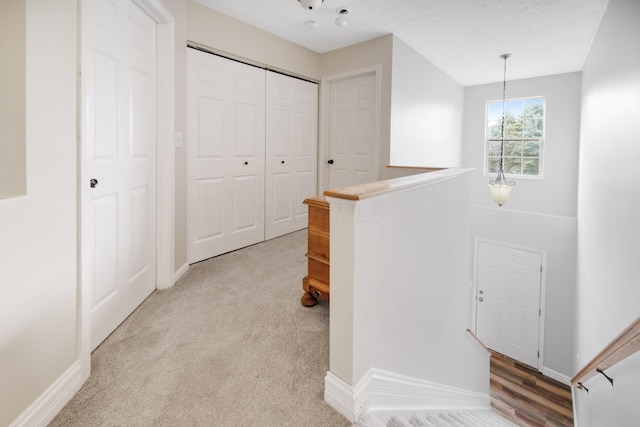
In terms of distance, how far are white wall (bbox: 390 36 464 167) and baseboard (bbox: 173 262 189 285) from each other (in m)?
2.40

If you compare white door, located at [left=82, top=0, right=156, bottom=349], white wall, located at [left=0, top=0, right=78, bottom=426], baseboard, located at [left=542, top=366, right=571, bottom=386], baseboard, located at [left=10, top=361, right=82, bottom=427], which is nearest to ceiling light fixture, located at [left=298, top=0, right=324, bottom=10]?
white door, located at [left=82, top=0, right=156, bottom=349]

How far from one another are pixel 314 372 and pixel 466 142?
5.82 meters

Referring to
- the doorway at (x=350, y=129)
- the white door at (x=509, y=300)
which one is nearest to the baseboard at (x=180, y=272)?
the doorway at (x=350, y=129)

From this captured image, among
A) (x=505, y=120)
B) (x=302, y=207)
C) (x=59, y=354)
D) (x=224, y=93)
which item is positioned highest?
(x=505, y=120)

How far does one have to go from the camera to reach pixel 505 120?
5.88 metres

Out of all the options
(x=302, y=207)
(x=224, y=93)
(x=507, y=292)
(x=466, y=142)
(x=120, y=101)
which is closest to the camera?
(x=120, y=101)

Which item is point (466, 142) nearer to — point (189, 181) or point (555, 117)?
point (555, 117)

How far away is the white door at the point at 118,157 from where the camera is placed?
1.67 meters

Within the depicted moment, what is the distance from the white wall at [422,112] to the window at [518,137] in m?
0.63

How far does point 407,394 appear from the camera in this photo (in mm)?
1769

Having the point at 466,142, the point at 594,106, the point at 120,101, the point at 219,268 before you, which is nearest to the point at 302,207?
the point at 219,268

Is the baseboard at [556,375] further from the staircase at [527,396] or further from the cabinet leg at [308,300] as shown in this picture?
the cabinet leg at [308,300]

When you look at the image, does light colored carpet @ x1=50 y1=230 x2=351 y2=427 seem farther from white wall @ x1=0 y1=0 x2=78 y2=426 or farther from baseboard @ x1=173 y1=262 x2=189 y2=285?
white wall @ x1=0 y1=0 x2=78 y2=426

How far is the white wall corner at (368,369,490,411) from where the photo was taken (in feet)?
4.93
